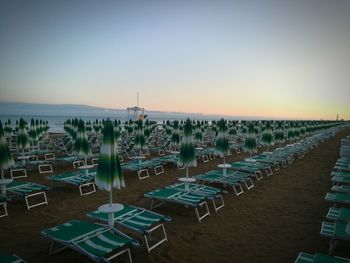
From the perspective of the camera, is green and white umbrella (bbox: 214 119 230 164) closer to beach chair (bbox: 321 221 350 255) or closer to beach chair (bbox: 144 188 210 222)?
beach chair (bbox: 144 188 210 222)

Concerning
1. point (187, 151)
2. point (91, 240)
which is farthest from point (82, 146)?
point (91, 240)

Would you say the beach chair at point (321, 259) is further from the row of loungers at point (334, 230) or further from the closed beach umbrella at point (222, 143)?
the closed beach umbrella at point (222, 143)

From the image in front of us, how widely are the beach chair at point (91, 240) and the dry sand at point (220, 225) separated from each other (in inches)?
17.8

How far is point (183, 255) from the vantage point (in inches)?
173

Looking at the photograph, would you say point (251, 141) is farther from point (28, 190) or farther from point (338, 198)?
point (28, 190)

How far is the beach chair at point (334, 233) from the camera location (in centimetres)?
408

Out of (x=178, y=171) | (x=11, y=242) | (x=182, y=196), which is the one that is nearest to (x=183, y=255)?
(x=182, y=196)

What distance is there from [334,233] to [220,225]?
2242 millimetres

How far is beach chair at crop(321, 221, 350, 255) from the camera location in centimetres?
408

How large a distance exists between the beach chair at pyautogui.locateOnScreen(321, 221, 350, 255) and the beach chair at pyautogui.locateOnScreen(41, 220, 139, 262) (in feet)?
10.1

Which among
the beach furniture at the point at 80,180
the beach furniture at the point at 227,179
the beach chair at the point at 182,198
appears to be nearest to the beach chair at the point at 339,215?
the beach chair at the point at 182,198

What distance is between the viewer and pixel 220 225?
570 centimetres

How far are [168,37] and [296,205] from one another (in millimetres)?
20843

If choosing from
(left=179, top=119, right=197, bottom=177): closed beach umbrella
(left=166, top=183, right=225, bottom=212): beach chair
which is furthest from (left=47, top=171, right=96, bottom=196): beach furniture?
(left=179, top=119, right=197, bottom=177): closed beach umbrella
